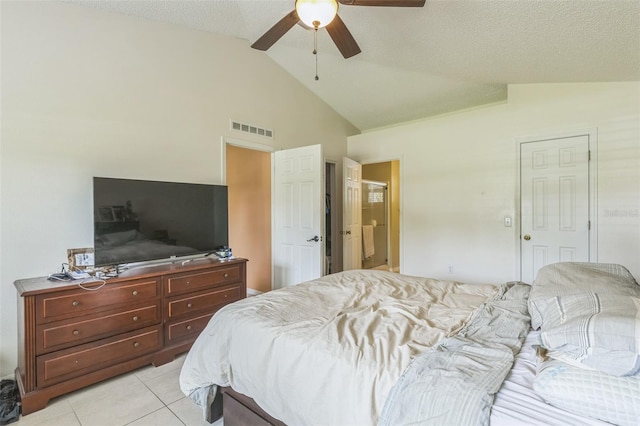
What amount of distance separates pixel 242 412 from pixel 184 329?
1.34 m

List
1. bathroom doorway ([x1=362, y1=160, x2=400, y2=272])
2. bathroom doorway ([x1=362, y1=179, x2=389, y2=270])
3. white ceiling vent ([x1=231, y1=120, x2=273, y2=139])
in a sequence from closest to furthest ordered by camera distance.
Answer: white ceiling vent ([x1=231, y1=120, x2=273, y2=139]), bathroom doorway ([x1=362, y1=179, x2=389, y2=270]), bathroom doorway ([x1=362, y1=160, x2=400, y2=272])

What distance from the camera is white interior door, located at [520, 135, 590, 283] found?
10.4ft

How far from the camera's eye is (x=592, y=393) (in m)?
0.81

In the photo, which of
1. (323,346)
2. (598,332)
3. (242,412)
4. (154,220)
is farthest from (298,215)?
(598,332)

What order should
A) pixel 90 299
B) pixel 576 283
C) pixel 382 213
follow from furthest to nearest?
pixel 382 213 → pixel 90 299 → pixel 576 283

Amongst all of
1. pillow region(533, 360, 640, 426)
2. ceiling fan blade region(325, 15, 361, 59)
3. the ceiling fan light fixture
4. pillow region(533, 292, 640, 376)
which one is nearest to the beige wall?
ceiling fan blade region(325, 15, 361, 59)

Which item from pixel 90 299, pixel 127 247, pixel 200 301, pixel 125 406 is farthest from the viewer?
pixel 200 301

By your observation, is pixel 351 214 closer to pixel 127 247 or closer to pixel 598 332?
pixel 127 247

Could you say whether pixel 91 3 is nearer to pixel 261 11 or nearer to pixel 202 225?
pixel 261 11

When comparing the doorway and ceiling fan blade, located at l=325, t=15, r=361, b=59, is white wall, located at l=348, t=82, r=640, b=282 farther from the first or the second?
ceiling fan blade, located at l=325, t=15, r=361, b=59

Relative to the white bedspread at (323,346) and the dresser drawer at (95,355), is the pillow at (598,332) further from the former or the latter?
the dresser drawer at (95,355)

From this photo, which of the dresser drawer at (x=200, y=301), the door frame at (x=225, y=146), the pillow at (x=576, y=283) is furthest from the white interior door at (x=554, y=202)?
the dresser drawer at (x=200, y=301)

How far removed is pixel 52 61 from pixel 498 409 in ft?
11.3

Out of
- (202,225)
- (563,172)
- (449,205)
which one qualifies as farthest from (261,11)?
(563,172)
